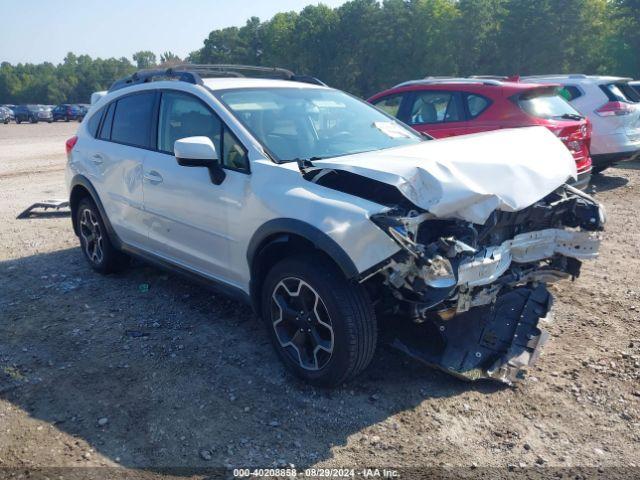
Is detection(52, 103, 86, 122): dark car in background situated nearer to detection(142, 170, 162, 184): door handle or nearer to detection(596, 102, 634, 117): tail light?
detection(596, 102, 634, 117): tail light

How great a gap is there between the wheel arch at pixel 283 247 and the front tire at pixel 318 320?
0.34ft

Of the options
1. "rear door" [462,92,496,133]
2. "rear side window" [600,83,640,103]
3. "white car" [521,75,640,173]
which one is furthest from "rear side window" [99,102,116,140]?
"rear side window" [600,83,640,103]

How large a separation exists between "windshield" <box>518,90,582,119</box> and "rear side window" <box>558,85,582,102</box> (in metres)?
2.35

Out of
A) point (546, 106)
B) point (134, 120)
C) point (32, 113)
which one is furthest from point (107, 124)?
point (32, 113)

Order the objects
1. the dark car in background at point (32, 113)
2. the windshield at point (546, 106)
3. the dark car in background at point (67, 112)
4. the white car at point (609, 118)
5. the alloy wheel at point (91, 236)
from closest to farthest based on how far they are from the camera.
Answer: the alloy wheel at point (91, 236) → the windshield at point (546, 106) → the white car at point (609, 118) → the dark car in background at point (32, 113) → the dark car in background at point (67, 112)

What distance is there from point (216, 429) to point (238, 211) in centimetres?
141

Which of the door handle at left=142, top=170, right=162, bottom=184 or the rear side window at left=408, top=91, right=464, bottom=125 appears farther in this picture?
the rear side window at left=408, top=91, right=464, bottom=125

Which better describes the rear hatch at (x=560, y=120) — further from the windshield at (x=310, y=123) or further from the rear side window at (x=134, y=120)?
the rear side window at (x=134, y=120)

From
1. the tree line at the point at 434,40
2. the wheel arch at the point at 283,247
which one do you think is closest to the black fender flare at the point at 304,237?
the wheel arch at the point at 283,247

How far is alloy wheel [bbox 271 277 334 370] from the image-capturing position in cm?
352

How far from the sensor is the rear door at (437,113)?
7980 mm

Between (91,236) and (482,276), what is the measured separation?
423 centimetres

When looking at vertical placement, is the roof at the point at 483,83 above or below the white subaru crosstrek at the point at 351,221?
above

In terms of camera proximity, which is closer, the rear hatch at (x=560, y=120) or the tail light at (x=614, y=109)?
the rear hatch at (x=560, y=120)
